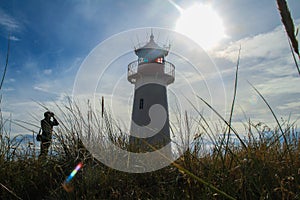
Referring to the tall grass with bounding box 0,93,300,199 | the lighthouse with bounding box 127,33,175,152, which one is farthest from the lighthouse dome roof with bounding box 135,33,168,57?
the tall grass with bounding box 0,93,300,199

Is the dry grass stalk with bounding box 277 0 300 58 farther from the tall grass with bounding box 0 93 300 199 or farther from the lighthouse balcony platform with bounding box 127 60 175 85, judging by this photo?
the lighthouse balcony platform with bounding box 127 60 175 85

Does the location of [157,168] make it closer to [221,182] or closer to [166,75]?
[221,182]

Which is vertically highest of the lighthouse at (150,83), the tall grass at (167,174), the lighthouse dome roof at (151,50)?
the lighthouse dome roof at (151,50)

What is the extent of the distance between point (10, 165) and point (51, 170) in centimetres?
51

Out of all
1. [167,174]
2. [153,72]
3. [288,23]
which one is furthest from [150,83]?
[288,23]

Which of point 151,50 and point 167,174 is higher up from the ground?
point 151,50

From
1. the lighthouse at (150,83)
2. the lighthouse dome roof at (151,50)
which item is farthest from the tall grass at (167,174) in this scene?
the lighthouse dome roof at (151,50)

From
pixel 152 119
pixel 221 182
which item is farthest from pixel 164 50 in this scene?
pixel 221 182

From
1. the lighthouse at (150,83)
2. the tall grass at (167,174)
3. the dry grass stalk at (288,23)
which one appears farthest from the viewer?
the lighthouse at (150,83)

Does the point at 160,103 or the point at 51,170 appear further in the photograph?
the point at 160,103

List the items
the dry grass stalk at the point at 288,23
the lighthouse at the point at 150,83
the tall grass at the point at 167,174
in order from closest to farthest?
the dry grass stalk at the point at 288,23 < the tall grass at the point at 167,174 < the lighthouse at the point at 150,83

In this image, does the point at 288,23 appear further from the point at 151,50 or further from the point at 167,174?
the point at 151,50

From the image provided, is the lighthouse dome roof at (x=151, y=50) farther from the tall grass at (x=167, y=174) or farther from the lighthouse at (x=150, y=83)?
the tall grass at (x=167, y=174)

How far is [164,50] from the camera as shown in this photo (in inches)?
691
